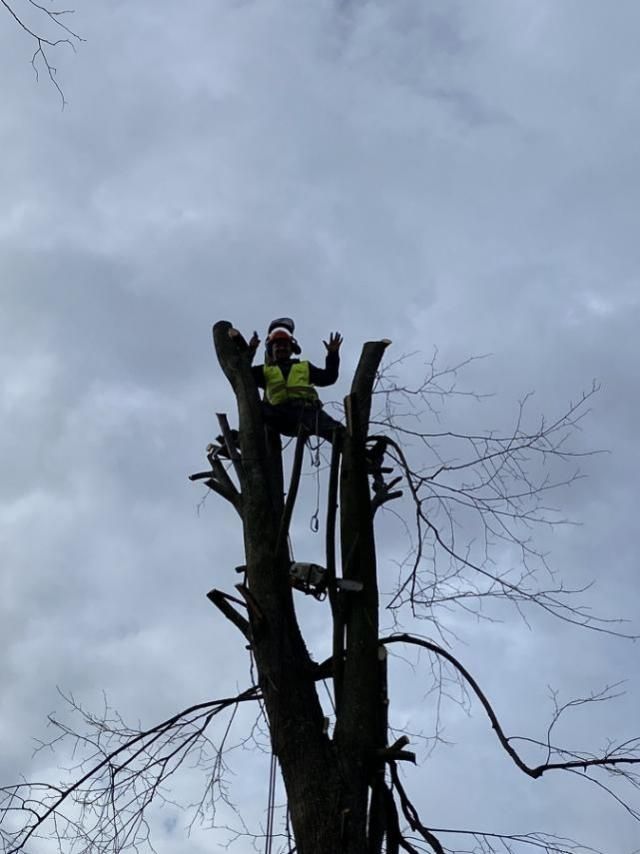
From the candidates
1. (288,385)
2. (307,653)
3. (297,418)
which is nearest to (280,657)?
(307,653)

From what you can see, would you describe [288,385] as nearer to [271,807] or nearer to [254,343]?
[254,343]

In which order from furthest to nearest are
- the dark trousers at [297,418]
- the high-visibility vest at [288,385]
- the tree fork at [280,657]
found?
the high-visibility vest at [288,385] < the dark trousers at [297,418] < the tree fork at [280,657]

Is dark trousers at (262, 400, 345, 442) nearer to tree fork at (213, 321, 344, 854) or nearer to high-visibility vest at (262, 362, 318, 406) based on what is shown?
high-visibility vest at (262, 362, 318, 406)

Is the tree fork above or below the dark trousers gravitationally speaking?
below

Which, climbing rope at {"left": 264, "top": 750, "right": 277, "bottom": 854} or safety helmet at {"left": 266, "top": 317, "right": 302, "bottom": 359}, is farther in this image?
safety helmet at {"left": 266, "top": 317, "right": 302, "bottom": 359}

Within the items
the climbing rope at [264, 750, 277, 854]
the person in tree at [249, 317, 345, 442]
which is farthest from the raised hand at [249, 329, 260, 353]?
the climbing rope at [264, 750, 277, 854]

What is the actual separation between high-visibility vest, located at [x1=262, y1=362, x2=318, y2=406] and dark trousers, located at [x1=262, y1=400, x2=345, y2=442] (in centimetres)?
6

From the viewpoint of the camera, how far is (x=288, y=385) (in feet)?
18.8

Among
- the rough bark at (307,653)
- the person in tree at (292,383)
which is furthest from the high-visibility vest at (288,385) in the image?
the rough bark at (307,653)

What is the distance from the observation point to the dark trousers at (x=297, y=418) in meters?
5.42

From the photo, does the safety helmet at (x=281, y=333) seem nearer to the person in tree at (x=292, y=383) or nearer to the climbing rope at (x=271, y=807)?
the person in tree at (x=292, y=383)

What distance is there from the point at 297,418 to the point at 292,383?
0.26 metres

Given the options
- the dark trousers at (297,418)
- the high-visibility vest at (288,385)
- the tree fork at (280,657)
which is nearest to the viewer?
the tree fork at (280,657)

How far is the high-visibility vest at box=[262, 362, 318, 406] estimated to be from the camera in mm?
5676
